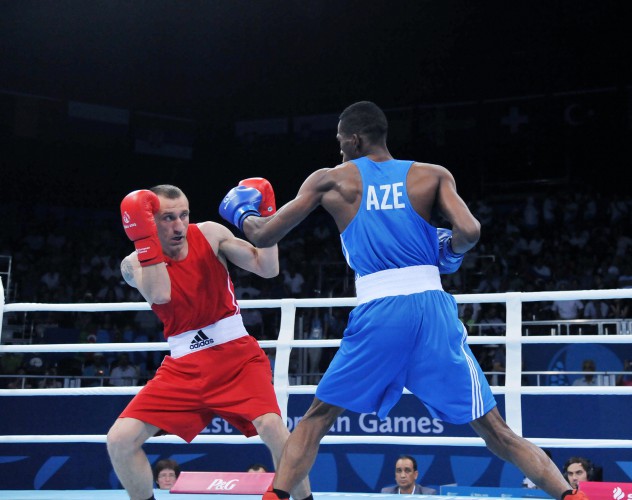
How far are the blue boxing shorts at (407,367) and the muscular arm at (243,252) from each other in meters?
0.70

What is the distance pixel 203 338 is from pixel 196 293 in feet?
0.66

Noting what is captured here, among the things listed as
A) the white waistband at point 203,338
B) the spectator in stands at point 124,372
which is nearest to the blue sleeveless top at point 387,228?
the white waistband at point 203,338

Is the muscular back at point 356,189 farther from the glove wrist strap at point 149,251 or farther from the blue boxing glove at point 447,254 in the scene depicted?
the glove wrist strap at point 149,251

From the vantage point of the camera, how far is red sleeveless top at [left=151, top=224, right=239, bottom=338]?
354 cm

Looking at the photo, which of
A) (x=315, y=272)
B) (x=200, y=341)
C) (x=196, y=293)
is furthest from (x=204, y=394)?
(x=315, y=272)

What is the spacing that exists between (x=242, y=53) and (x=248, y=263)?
1428 cm

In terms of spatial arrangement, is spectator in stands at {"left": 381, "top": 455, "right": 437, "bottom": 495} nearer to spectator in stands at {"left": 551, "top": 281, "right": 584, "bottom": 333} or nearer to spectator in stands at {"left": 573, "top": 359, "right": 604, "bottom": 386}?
spectator in stands at {"left": 573, "top": 359, "right": 604, "bottom": 386}

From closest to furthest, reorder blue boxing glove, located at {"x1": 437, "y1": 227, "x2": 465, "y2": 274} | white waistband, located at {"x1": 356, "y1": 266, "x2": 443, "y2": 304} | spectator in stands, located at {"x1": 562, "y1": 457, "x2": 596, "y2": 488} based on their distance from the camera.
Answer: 1. white waistband, located at {"x1": 356, "y1": 266, "x2": 443, "y2": 304}
2. blue boxing glove, located at {"x1": 437, "y1": 227, "x2": 465, "y2": 274}
3. spectator in stands, located at {"x1": 562, "y1": 457, "x2": 596, "y2": 488}

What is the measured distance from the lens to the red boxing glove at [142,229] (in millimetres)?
3389

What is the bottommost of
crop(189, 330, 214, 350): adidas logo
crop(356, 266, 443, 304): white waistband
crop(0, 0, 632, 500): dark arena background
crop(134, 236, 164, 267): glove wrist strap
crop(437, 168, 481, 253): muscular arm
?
crop(189, 330, 214, 350): adidas logo

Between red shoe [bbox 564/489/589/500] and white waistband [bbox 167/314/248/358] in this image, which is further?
white waistband [bbox 167/314/248/358]

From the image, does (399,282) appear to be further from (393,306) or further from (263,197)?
(263,197)

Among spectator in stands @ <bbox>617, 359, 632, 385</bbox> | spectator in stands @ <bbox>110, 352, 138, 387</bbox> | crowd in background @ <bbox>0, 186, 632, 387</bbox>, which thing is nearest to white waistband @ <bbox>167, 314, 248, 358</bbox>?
spectator in stands @ <bbox>617, 359, 632, 385</bbox>

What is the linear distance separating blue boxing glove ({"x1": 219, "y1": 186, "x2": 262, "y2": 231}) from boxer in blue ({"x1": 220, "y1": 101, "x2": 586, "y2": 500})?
83mm
